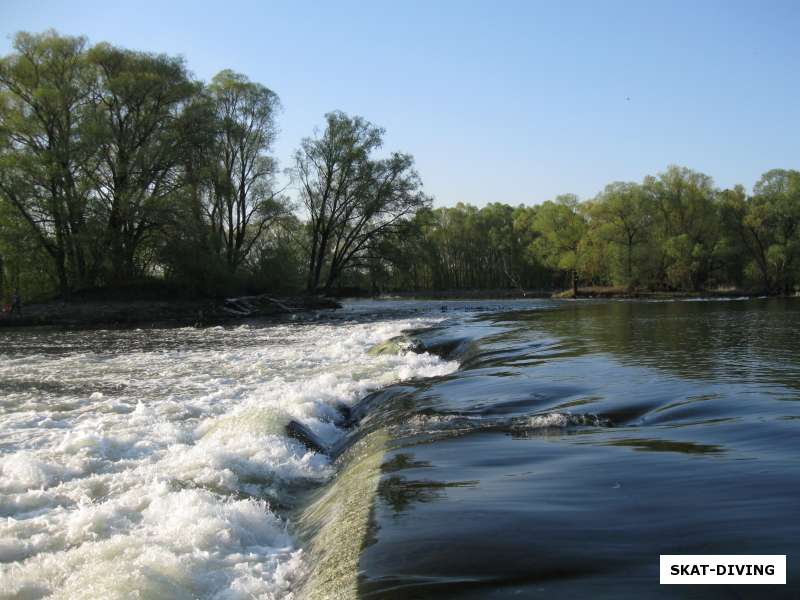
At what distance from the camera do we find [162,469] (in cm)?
673

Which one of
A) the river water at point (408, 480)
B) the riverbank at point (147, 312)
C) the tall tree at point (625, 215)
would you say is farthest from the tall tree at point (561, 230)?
the river water at point (408, 480)

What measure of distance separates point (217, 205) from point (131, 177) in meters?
6.93

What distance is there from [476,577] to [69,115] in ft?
120

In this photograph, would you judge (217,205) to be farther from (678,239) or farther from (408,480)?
(678,239)

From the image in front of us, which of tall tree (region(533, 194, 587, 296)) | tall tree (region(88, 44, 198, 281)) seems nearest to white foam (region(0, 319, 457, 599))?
tall tree (region(88, 44, 198, 281))

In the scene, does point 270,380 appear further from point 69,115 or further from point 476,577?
point 69,115

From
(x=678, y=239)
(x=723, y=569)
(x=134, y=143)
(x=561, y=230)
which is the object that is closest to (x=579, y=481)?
(x=723, y=569)

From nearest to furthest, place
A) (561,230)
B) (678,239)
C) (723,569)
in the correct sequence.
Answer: (723,569)
(678,239)
(561,230)

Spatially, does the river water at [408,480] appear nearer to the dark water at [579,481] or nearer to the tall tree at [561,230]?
the dark water at [579,481]

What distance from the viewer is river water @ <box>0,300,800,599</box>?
3.69 meters

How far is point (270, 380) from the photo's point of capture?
1352 centimetres

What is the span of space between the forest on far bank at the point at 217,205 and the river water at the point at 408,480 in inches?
914

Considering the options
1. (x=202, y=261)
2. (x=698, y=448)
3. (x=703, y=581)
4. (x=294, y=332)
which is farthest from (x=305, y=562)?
(x=202, y=261)

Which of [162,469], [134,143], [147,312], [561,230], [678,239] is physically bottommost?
[162,469]
